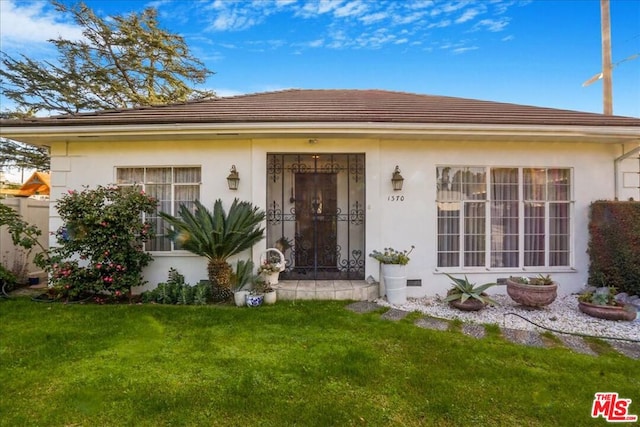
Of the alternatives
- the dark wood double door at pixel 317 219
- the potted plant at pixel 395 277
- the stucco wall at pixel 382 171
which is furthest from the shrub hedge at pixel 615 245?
the dark wood double door at pixel 317 219

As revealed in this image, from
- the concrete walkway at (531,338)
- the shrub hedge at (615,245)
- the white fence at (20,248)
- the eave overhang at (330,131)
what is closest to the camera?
the concrete walkway at (531,338)

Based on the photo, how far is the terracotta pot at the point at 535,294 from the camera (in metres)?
4.89

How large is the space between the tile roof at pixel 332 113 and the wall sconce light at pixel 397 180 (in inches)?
38.8

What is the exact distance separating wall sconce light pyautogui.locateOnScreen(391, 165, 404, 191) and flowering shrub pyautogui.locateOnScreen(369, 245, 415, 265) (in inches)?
48.0

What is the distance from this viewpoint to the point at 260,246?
6113 millimetres

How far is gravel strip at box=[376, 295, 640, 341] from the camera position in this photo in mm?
4320

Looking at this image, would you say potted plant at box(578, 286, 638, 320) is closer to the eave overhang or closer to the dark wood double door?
the eave overhang

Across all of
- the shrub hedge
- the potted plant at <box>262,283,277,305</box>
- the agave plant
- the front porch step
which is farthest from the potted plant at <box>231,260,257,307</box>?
the shrub hedge

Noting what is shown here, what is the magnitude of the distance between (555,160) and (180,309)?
→ 303 inches

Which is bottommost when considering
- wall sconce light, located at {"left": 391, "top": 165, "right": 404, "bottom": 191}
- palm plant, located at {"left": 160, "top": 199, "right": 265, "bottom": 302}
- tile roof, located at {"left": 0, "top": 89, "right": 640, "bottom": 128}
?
palm plant, located at {"left": 160, "top": 199, "right": 265, "bottom": 302}

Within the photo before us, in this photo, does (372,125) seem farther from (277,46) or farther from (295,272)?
(277,46)

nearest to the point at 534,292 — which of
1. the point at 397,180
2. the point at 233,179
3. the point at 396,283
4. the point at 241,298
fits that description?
the point at 396,283

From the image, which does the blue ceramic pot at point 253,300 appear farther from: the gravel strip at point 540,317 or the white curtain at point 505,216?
the white curtain at point 505,216

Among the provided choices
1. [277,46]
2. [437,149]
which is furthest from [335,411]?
[277,46]
